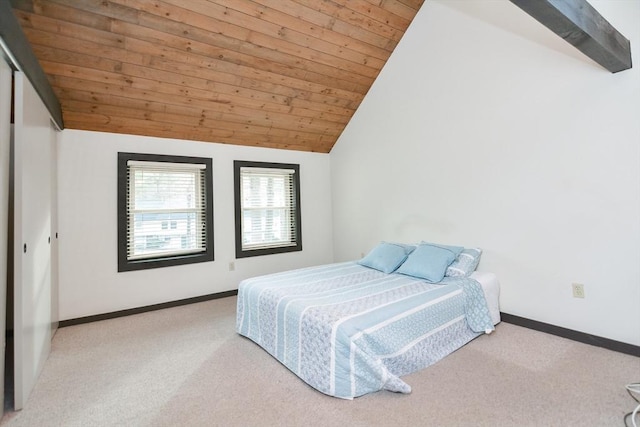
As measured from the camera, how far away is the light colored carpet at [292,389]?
1.72 metres

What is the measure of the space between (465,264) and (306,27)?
2840 millimetres

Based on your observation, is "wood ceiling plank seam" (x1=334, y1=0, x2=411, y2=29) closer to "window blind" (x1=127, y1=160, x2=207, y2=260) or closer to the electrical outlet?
"window blind" (x1=127, y1=160, x2=207, y2=260)

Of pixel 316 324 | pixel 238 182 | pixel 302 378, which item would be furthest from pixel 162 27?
pixel 302 378

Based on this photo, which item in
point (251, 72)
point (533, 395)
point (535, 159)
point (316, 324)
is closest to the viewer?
point (533, 395)

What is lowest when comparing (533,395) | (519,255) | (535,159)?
(533,395)

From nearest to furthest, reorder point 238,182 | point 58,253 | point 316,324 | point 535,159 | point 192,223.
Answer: point 316,324
point 535,159
point 58,253
point 192,223
point 238,182

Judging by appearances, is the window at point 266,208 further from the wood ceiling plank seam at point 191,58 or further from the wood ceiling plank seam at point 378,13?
the wood ceiling plank seam at point 378,13

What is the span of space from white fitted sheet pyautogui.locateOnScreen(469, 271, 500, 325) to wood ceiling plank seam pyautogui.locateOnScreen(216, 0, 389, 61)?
2813 millimetres

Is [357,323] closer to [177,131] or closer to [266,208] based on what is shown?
[266,208]

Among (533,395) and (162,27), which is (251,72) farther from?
(533,395)

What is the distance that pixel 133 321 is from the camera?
3.29 m

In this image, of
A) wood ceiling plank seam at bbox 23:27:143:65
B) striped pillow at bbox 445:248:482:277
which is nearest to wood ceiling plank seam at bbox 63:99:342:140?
wood ceiling plank seam at bbox 23:27:143:65

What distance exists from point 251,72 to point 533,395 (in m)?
3.63

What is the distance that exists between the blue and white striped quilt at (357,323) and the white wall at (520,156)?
25.5 inches
